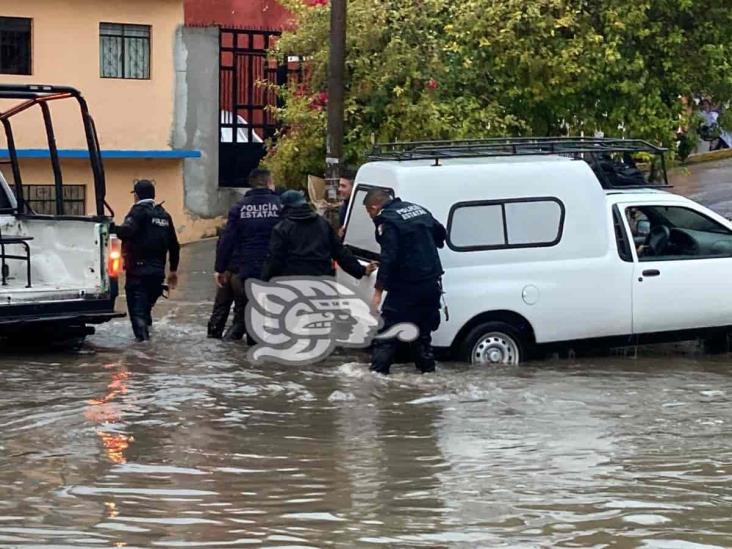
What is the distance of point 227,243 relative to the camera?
13.2 m

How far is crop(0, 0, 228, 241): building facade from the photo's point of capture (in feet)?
72.2

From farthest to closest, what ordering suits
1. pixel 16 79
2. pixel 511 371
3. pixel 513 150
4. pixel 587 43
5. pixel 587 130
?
pixel 16 79 < pixel 587 130 < pixel 587 43 < pixel 513 150 < pixel 511 371

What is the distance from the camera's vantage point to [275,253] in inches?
482

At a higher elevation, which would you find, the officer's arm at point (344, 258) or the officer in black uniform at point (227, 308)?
the officer's arm at point (344, 258)

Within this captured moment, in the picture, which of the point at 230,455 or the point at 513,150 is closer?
the point at 230,455

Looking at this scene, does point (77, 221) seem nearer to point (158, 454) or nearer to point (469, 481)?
point (158, 454)

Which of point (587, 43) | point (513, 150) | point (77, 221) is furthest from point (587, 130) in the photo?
point (77, 221)

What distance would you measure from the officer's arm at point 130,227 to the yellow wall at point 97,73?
9478 millimetres

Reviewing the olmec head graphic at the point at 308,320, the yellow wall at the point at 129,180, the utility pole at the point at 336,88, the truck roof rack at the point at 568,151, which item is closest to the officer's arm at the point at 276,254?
the olmec head graphic at the point at 308,320

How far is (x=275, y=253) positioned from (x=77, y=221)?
187 cm

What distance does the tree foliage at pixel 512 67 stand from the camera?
15.8 m

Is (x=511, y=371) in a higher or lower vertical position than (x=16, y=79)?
lower

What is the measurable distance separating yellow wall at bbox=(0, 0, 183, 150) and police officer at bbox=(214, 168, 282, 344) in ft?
32.0

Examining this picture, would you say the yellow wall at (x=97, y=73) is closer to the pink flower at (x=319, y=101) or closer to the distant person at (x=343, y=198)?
the pink flower at (x=319, y=101)
